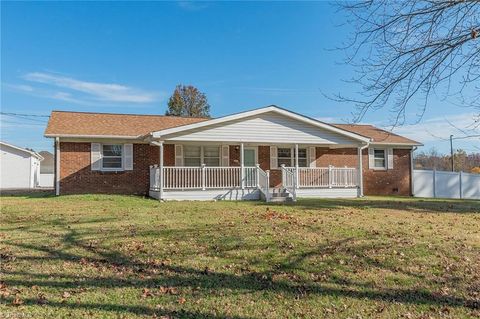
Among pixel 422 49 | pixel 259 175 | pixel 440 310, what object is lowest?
pixel 440 310

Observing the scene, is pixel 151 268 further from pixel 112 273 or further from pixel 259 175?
pixel 259 175

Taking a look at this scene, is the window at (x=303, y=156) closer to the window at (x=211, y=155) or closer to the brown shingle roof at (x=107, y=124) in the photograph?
the brown shingle roof at (x=107, y=124)

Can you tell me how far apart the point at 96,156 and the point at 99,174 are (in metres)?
0.82

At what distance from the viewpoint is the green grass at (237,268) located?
14.3 feet

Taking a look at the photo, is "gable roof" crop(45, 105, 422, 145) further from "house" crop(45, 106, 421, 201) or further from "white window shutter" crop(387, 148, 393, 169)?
"white window shutter" crop(387, 148, 393, 169)

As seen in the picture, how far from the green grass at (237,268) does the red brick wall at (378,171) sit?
10970 mm

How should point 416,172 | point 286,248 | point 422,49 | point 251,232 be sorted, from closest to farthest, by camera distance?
point 422,49
point 286,248
point 251,232
point 416,172

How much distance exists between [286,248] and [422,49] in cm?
387

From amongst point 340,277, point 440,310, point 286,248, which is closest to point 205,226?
point 286,248

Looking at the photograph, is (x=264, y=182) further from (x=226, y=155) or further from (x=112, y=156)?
(x=112, y=156)

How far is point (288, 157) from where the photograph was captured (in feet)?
65.6

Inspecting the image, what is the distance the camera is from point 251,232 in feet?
26.7

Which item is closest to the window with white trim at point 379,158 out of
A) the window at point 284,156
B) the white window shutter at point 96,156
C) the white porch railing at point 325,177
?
the white porch railing at point 325,177

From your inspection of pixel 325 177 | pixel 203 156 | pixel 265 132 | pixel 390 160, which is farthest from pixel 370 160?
pixel 203 156
